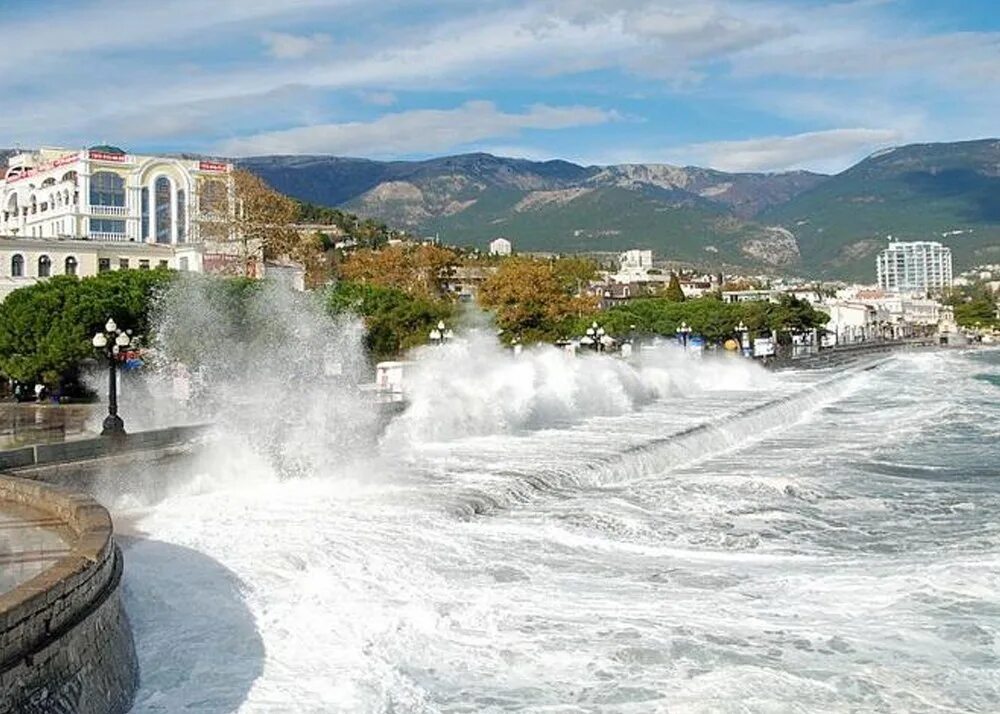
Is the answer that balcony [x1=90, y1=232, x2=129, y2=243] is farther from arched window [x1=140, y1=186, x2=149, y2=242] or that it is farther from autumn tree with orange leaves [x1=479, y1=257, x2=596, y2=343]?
autumn tree with orange leaves [x1=479, y1=257, x2=596, y2=343]

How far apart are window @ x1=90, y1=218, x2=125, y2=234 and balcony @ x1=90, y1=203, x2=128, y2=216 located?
0.34 metres

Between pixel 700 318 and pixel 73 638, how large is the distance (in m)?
85.6

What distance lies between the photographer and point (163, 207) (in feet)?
216

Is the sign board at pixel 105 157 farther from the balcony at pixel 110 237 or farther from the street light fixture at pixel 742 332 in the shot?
the street light fixture at pixel 742 332

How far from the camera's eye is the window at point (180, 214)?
6406 centimetres

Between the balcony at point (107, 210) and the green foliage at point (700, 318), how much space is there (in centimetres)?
2723

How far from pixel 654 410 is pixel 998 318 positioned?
158741mm

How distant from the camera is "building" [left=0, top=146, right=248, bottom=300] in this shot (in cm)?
5100

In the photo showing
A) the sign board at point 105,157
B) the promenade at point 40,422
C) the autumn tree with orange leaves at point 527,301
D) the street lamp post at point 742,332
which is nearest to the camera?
the promenade at point 40,422

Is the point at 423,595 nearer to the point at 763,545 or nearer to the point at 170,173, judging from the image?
the point at 763,545

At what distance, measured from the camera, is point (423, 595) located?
13516 mm

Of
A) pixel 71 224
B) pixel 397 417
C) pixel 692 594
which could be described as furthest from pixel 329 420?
pixel 71 224

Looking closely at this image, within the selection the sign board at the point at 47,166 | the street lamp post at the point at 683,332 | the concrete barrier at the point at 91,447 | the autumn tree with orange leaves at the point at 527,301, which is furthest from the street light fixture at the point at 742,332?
the concrete barrier at the point at 91,447

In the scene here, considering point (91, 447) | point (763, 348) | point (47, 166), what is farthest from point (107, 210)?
point (763, 348)
